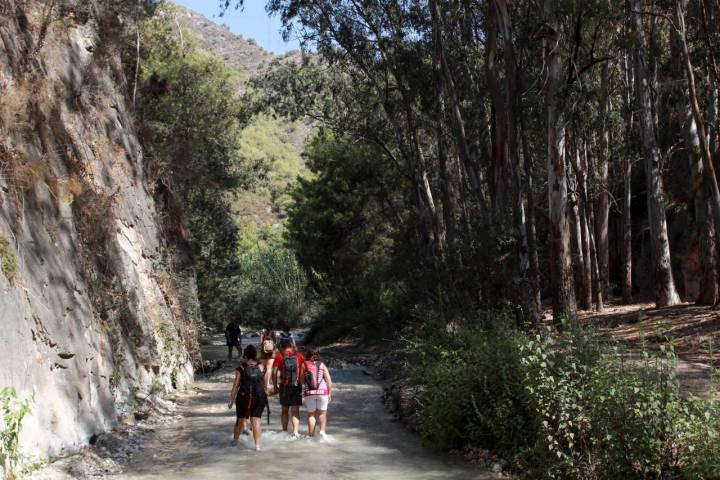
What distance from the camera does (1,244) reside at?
9852 millimetres

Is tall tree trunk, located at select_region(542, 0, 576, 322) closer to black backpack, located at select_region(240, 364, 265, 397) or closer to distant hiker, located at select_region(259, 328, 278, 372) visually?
Result: distant hiker, located at select_region(259, 328, 278, 372)

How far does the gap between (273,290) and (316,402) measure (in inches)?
1871

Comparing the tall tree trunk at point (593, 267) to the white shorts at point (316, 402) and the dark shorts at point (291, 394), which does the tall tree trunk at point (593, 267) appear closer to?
the white shorts at point (316, 402)

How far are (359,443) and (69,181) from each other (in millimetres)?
6787

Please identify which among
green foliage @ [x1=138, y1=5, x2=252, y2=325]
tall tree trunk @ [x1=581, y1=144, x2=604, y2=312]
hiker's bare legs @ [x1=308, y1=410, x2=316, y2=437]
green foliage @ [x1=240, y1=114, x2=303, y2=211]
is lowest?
hiker's bare legs @ [x1=308, y1=410, x2=316, y2=437]

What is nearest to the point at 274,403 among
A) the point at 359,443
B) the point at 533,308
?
the point at 359,443

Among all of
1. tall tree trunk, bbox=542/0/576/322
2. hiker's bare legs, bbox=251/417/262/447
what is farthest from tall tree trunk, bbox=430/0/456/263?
hiker's bare legs, bbox=251/417/262/447

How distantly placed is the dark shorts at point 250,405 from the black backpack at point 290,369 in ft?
2.95

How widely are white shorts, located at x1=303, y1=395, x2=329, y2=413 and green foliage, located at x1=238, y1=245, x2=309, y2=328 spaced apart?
41.7 m

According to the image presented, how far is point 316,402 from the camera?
13273 millimetres

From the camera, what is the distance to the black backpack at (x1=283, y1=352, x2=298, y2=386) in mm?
13258

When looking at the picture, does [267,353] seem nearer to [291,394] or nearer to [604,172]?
[291,394]

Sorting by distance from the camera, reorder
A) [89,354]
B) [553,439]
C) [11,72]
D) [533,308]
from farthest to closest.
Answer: [533,308] → [11,72] → [89,354] → [553,439]

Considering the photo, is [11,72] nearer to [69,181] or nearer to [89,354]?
[69,181]
